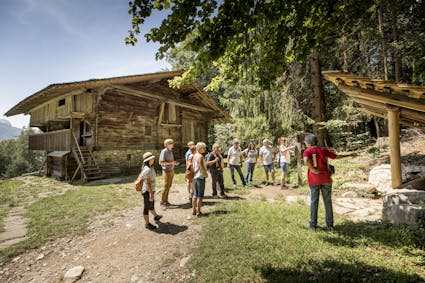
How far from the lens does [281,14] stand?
299cm

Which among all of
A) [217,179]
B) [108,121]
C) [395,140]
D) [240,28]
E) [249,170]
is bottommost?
[217,179]

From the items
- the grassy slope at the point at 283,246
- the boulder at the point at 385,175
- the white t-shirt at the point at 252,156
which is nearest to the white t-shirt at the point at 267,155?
the white t-shirt at the point at 252,156

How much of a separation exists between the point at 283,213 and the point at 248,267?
247cm

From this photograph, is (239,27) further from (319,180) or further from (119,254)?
(119,254)

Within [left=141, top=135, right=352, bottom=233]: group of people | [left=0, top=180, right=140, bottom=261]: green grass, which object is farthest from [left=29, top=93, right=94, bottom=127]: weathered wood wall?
[left=141, top=135, right=352, bottom=233]: group of people

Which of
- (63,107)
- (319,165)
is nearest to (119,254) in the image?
(319,165)

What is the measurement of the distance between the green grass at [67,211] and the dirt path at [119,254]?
295mm

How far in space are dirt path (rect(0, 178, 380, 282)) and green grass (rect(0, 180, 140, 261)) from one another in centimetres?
30

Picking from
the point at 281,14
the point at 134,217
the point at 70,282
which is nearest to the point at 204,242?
the point at 70,282

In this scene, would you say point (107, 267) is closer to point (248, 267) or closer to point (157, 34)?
point (248, 267)

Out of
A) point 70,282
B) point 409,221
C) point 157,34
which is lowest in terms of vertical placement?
point 70,282

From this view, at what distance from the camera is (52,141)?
1421cm

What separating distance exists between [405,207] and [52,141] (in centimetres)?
1794

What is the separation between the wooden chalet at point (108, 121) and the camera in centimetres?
1243
